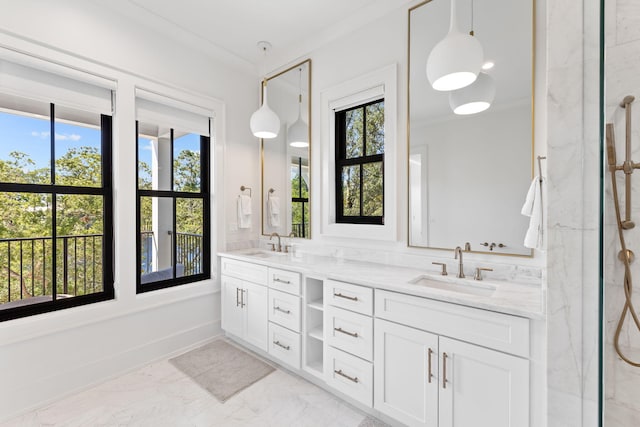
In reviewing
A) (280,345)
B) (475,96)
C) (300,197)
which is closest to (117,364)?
(280,345)

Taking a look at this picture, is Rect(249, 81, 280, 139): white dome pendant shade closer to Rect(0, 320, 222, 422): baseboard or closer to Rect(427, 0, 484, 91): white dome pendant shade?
Rect(427, 0, 484, 91): white dome pendant shade

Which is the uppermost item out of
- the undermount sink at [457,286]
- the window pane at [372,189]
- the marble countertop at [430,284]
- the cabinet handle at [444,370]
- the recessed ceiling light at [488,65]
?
the recessed ceiling light at [488,65]

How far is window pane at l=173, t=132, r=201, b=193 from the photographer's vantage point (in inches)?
110

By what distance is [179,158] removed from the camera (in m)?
2.82

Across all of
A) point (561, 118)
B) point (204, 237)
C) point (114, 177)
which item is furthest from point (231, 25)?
point (561, 118)

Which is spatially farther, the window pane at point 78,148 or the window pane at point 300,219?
the window pane at point 300,219

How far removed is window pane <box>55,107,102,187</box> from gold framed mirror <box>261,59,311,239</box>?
1.52m

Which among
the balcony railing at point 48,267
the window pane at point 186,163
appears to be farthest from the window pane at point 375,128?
the balcony railing at point 48,267

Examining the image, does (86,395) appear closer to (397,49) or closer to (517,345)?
(517,345)

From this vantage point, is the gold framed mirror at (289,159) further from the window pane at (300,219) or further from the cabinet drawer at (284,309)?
A: the cabinet drawer at (284,309)

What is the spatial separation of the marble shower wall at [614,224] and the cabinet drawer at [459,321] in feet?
0.94

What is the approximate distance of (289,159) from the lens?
301cm

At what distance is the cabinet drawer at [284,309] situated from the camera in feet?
7.11

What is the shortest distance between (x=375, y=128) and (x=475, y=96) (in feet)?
2.53
